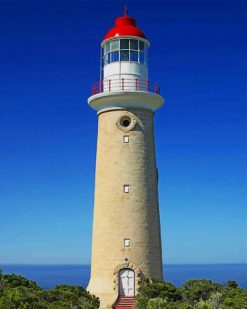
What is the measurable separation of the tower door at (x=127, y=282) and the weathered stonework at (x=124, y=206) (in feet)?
0.66

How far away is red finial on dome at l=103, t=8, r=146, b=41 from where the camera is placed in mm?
24961

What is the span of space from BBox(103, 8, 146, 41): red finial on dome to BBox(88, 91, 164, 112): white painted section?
3134 millimetres

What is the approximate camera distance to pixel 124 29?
2505 centimetres

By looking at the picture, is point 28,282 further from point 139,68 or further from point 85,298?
point 139,68

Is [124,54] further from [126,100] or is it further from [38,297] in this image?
[38,297]

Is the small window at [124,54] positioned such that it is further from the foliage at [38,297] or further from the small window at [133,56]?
the foliage at [38,297]

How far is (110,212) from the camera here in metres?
23.9

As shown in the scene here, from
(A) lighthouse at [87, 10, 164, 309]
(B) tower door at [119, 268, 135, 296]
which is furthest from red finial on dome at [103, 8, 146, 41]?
(B) tower door at [119, 268, 135, 296]

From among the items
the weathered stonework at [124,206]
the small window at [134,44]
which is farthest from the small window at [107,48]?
the weathered stonework at [124,206]

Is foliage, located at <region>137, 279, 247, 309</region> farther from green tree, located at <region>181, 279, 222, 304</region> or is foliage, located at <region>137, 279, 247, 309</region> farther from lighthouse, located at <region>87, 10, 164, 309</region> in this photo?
lighthouse, located at <region>87, 10, 164, 309</region>

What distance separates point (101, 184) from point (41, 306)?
930 centimetres

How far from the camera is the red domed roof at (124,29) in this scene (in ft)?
81.9

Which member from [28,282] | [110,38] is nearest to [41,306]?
[28,282]

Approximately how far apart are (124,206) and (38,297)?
718 cm
